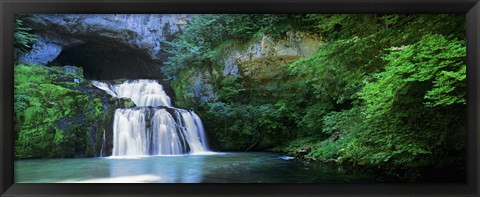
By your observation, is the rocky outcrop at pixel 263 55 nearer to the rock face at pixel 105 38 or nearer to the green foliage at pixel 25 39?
the rock face at pixel 105 38

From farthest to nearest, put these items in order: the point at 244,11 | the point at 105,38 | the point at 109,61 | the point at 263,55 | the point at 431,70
A: the point at 109,61 < the point at 105,38 < the point at 263,55 < the point at 431,70 < the point at 244,11

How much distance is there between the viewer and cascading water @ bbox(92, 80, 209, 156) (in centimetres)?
598

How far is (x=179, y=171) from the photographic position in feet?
14.4

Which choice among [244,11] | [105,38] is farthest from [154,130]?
[244,11]

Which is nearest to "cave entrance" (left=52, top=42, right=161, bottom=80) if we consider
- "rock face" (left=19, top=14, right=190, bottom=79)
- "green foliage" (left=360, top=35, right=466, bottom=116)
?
"rock face" (left=19, top=14, right=190, bottom=79)

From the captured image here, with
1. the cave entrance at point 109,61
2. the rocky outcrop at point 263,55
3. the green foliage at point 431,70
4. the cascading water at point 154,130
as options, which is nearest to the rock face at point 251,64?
the rocky outcrop at point 263,55

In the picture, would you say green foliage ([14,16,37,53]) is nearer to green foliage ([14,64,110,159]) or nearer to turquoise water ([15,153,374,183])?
green foliage ([14,64,110,159])

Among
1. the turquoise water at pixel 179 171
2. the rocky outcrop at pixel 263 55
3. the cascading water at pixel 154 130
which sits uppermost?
the rocky outcrop at pixel 263 55

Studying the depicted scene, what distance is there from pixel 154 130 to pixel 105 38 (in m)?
2.72

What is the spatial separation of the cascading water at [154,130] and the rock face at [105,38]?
1.01 m

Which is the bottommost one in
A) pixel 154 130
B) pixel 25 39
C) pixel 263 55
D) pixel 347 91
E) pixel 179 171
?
pixel 179 171

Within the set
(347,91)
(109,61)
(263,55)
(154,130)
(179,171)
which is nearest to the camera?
(179,171)

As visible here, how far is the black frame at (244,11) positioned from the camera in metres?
2.29

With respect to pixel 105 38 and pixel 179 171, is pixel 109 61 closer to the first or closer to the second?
pixel 105 38
